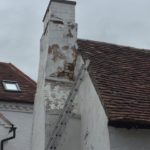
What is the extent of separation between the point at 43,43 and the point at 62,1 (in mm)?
1351

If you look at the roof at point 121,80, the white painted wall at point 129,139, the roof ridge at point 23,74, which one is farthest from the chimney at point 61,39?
the roof ridge at point 23,74

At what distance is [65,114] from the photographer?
1088cm

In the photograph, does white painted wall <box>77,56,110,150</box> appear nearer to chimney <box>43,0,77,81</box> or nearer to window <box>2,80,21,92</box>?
chimney <box>43,0,77,81</box>

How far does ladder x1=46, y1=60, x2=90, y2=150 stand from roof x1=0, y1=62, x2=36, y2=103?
6.24m

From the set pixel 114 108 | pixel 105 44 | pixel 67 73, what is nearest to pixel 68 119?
pixel 67 73

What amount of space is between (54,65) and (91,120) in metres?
2.37

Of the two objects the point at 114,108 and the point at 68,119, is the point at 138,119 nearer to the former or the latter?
the point at 114,108

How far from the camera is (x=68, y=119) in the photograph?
10.9 meters

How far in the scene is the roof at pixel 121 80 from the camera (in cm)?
866

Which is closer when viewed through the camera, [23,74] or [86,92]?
[86,92]

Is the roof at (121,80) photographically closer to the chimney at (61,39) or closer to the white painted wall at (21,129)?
the chimney at (61,39)

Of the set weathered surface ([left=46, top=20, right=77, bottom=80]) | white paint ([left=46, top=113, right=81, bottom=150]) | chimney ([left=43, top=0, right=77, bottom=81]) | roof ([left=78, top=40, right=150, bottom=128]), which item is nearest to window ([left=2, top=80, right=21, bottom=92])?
chimney ([left=43, top=0, right=77, bottom=81])

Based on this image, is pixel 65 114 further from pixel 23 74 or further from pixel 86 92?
pixel 23 74

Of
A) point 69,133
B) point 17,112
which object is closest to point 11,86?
point 17,112
